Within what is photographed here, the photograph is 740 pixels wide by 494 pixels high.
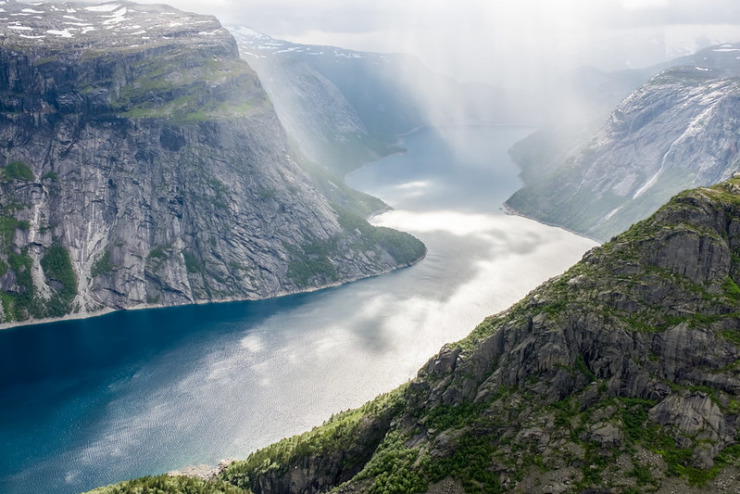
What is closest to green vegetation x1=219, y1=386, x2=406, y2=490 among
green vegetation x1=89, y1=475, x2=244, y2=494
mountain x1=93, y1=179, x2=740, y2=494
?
mountain x1=93, y1=179, x2=740, y2=494

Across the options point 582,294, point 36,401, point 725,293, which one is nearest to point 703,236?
point 725,293

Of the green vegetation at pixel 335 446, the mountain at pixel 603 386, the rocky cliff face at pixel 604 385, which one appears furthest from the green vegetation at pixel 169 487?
the rocky cliff face at pixel 604 385

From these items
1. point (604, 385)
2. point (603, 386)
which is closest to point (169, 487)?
point (603, 386)

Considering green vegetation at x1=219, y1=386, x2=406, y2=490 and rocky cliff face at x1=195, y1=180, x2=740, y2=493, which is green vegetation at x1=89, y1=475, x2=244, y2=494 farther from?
rocky cliff face at x1=195, y1=180, x2=740, y2=493

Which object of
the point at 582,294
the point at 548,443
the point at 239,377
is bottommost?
the point at 239,377

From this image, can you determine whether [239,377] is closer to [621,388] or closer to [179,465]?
[179,465]

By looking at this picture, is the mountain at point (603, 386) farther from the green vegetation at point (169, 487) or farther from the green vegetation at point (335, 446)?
the green vegetation at point (335, 446)

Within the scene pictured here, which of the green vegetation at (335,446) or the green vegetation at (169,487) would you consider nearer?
the green vegetation at (169,487)
